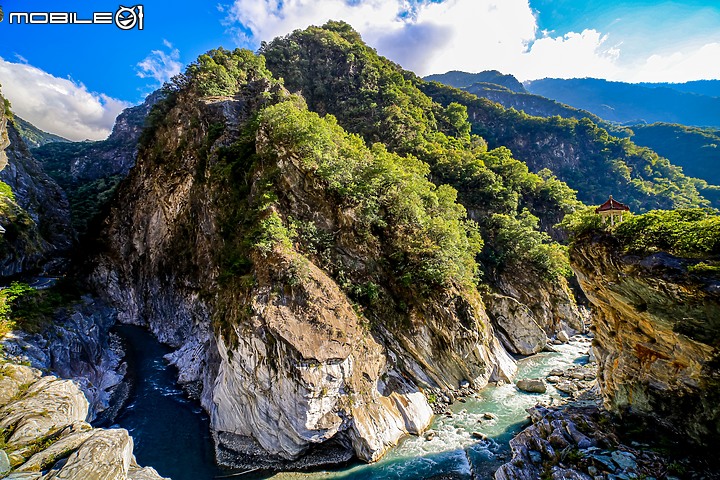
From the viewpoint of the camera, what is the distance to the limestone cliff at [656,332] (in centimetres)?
1038

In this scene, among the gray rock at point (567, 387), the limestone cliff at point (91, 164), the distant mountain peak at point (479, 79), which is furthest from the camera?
the distant mountain peak at point (479, 79)

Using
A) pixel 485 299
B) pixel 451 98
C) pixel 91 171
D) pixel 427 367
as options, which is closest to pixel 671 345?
pixel 427 367

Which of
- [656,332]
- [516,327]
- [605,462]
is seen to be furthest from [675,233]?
[516,327]

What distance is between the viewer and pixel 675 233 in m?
11.3

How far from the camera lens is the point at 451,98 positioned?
64688 millimetres

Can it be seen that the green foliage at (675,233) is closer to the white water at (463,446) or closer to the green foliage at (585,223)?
the green foliage at (585,223)

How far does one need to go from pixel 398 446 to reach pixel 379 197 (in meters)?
15.5

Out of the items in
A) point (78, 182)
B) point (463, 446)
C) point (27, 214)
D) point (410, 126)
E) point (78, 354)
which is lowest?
point (463, 446)

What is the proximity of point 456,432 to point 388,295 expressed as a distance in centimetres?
846

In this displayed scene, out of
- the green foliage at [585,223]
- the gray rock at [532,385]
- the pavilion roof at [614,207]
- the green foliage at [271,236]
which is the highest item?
the green foliage at [271,236]

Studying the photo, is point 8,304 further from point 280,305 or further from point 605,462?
point 605,462

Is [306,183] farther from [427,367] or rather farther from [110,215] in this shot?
[110,215]

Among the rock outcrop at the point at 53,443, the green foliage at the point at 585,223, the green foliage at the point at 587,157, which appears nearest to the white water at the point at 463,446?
the rock outcrop at the point at 53,443

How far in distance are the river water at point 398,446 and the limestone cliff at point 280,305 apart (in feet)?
2.88
